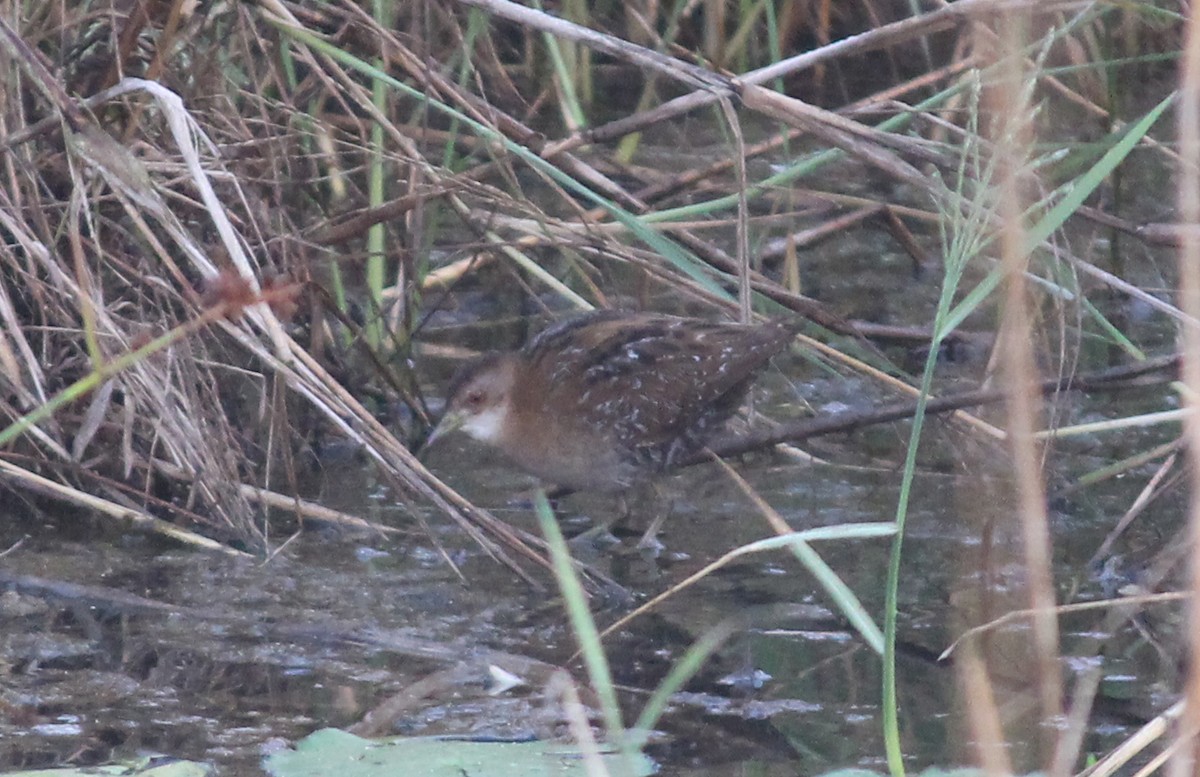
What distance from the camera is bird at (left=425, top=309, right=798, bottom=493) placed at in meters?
4.28

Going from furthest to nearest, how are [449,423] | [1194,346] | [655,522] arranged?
[449,423] < [655,522] < [1194,346]

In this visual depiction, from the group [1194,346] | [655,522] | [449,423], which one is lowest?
[655,522]

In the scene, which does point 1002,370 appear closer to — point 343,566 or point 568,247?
point 568,247

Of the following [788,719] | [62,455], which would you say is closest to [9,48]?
[62,455]

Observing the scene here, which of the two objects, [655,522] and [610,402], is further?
[610,402]

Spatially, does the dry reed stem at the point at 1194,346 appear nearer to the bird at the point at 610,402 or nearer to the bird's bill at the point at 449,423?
the bird at the point at 610,402

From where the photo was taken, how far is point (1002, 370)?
438cm

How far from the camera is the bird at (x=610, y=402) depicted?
4277mm

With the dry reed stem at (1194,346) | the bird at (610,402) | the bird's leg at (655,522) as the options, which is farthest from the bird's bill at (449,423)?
the dry reed stem at (1194,346)

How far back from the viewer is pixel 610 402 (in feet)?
14.3

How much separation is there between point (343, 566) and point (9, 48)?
1.28 metres

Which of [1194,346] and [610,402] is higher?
[1194,346]

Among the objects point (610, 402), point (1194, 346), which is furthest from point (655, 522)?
point (1194, 346)

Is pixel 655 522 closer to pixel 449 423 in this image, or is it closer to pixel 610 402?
pixel 610 402
